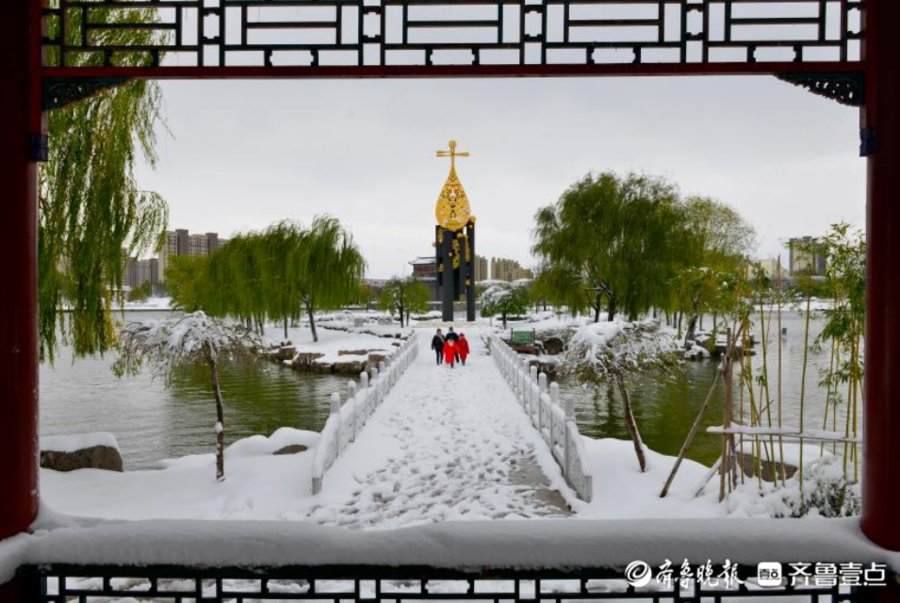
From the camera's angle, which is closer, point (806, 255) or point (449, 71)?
point (449, 71)

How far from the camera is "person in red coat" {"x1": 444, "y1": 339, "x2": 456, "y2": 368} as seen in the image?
1548 centimetres

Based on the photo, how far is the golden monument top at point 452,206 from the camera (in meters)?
28.3

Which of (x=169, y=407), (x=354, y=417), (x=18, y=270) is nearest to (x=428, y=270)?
(x=169, y=407)

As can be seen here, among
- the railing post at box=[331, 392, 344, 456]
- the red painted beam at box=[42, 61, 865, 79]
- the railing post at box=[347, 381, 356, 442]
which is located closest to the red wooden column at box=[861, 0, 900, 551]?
the red painted beam at box=[42, 61, 865, 79]

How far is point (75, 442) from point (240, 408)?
728 centimetres

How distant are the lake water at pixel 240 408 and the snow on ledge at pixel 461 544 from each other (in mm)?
7652

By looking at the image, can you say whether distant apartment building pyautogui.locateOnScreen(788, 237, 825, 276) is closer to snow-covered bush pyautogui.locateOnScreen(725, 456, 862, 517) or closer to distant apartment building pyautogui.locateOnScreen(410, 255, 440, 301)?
snow-covered bush pyautogui.locateOnScreen(725, 456, 862, 517)

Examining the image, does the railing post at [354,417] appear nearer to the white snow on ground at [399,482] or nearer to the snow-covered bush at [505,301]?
the white snow on ground at [399,482]

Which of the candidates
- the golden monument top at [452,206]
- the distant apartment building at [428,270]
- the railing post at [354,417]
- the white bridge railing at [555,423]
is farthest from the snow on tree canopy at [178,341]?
the distant apartment building at [428,270]

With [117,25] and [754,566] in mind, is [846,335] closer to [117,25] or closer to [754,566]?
[754,566]

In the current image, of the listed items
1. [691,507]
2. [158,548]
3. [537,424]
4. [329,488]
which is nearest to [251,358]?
[329,488]

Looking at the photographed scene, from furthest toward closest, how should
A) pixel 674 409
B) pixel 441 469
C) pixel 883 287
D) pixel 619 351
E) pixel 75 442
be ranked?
1. pixel 674 409
2. pixel 75 442
3. pixel 619 351
4. pixel 441 469
5. pixel 883 287

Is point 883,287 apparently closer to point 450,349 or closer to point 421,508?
point 421,508

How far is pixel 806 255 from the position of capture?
19.2 feet
